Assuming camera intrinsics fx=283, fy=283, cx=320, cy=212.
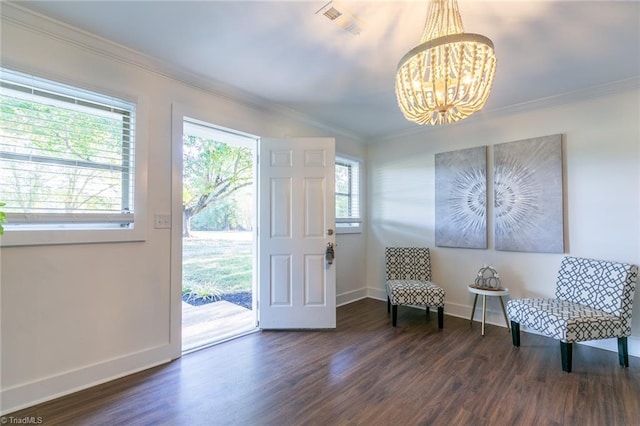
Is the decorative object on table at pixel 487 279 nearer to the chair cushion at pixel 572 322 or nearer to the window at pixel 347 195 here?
the chair cushion at pixel 572 322

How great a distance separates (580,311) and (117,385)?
3.66m

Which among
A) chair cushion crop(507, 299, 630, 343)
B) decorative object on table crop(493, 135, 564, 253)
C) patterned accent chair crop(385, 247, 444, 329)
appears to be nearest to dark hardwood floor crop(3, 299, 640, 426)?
chair cushion crop(507, 299, 630, 343)

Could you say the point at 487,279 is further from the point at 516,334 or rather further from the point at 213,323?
the point at 213,323

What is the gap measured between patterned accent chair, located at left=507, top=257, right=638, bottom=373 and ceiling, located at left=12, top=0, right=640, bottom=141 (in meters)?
1.73

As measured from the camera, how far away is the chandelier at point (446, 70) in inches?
50.3

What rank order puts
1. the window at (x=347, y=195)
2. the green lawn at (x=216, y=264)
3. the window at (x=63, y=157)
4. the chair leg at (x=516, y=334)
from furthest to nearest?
1. the green lawn at (x=216, y=264)
2. the window at (x=347, y=195)
3. the chair leg at (x=516, y=334)
4. the window at (x=63, y=157)

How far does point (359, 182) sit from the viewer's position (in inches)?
175

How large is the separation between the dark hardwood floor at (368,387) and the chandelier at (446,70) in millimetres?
1800

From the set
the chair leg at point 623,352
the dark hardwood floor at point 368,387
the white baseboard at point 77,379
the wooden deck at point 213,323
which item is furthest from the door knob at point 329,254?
the chair leg at point 623,352

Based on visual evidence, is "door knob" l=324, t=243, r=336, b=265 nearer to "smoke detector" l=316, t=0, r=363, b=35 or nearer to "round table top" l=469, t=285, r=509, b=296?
→ "round table top" l=469, t=285, r=509, b=296

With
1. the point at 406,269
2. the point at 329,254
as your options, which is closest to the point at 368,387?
the point at 329,254

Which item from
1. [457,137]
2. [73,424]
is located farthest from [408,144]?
[73,424]

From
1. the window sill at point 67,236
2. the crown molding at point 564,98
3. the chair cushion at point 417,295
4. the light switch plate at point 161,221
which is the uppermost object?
the crown molding at point 564,98

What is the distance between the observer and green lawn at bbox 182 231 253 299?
4375 mm
